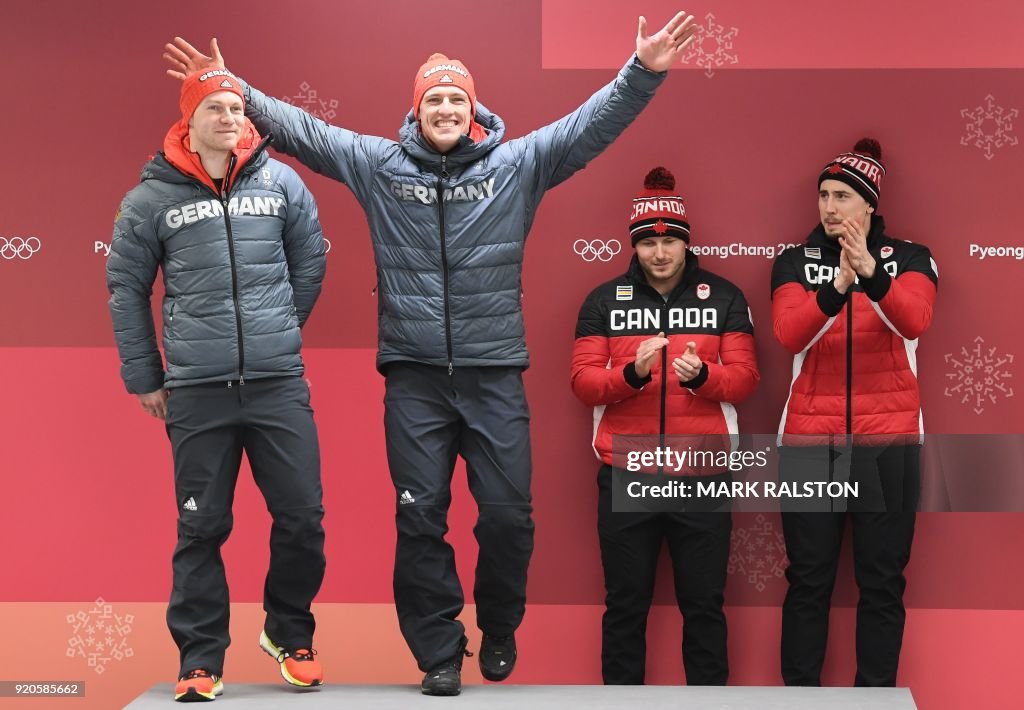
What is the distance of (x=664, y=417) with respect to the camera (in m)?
4.60

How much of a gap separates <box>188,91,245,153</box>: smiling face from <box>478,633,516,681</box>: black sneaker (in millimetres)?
1590

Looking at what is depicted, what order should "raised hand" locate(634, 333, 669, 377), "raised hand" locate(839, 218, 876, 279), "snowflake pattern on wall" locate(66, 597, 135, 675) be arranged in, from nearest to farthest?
1. "raised hand" locate(839, 218, 876, 279)
2. "raised hand" locate(634, 333, 669, 377)
3. "snowflake pattern on wall" locate(66, 597, 135, 675)

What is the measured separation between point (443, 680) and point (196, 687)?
0.67 m

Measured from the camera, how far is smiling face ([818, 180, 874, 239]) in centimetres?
458

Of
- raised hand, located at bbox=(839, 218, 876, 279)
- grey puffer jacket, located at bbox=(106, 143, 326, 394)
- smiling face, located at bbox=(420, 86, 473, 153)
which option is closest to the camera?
grey puffer jacket, located at bbox=(106, 143, 326, 394)

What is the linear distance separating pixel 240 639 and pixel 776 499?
1.95 m

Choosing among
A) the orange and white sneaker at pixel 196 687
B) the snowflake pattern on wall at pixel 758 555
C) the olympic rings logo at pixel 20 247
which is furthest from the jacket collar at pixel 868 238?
the olympic rings logo at pixel 20 247

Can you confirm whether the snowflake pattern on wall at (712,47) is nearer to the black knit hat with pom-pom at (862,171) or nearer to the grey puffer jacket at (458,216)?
the black knit hat with pom-pom at (862,171)

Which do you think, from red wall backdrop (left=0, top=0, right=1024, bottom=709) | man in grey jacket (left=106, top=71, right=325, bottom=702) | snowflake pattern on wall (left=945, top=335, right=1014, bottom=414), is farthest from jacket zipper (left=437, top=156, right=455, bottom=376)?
snowflake pattern on wall (left=945, top=335, right=1014, bottom=414)

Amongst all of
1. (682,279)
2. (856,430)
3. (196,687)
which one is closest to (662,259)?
(682,279)

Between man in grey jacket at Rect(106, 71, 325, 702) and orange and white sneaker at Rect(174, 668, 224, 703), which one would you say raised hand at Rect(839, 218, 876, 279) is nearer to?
man in grey jacket at Rect(106, 71, 325, 702)

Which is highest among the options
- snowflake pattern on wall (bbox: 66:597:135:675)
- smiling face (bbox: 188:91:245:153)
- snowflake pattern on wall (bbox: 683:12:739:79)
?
snowflake pattern on wall (bbox: 683:12:739:79)

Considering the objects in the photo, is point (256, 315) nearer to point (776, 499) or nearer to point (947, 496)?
point (776, 499)

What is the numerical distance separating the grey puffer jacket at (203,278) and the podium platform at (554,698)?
886 mm
